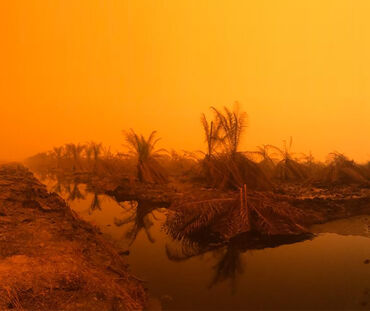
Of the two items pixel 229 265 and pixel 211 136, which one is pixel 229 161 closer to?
pixel 211 136

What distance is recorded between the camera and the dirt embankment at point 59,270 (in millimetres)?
2475

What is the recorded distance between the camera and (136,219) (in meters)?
6.30

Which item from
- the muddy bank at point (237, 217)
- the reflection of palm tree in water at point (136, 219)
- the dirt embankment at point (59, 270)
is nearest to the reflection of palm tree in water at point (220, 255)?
the muddy bank at point (237, 217)

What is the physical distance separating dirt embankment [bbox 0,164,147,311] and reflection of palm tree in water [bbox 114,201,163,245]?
84cm

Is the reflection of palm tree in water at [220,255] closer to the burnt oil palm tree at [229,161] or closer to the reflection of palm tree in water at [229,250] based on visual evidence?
the reflection of palm tree in water at [229,250]

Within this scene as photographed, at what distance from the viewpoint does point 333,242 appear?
456 cm

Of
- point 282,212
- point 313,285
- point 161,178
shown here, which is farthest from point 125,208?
point 313,285

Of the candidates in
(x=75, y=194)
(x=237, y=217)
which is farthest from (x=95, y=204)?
(x=237, y=217)

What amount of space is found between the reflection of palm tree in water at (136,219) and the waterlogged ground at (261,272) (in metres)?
0.06

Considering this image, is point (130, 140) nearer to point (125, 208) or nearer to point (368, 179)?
point (125, 208)

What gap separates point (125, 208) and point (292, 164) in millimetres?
6682

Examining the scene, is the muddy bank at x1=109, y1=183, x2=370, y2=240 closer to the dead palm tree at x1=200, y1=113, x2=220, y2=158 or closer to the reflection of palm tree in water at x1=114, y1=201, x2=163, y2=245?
the reflection of palm tree in water at x1=114, y1=201, x2=163, y2=245

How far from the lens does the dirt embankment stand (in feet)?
8.12

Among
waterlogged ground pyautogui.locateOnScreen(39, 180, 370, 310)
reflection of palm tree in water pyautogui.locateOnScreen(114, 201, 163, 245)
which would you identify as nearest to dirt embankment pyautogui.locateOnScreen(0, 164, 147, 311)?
waterlogged ground pyautogui.locateOnScreen(39, 180, 370, 310)
